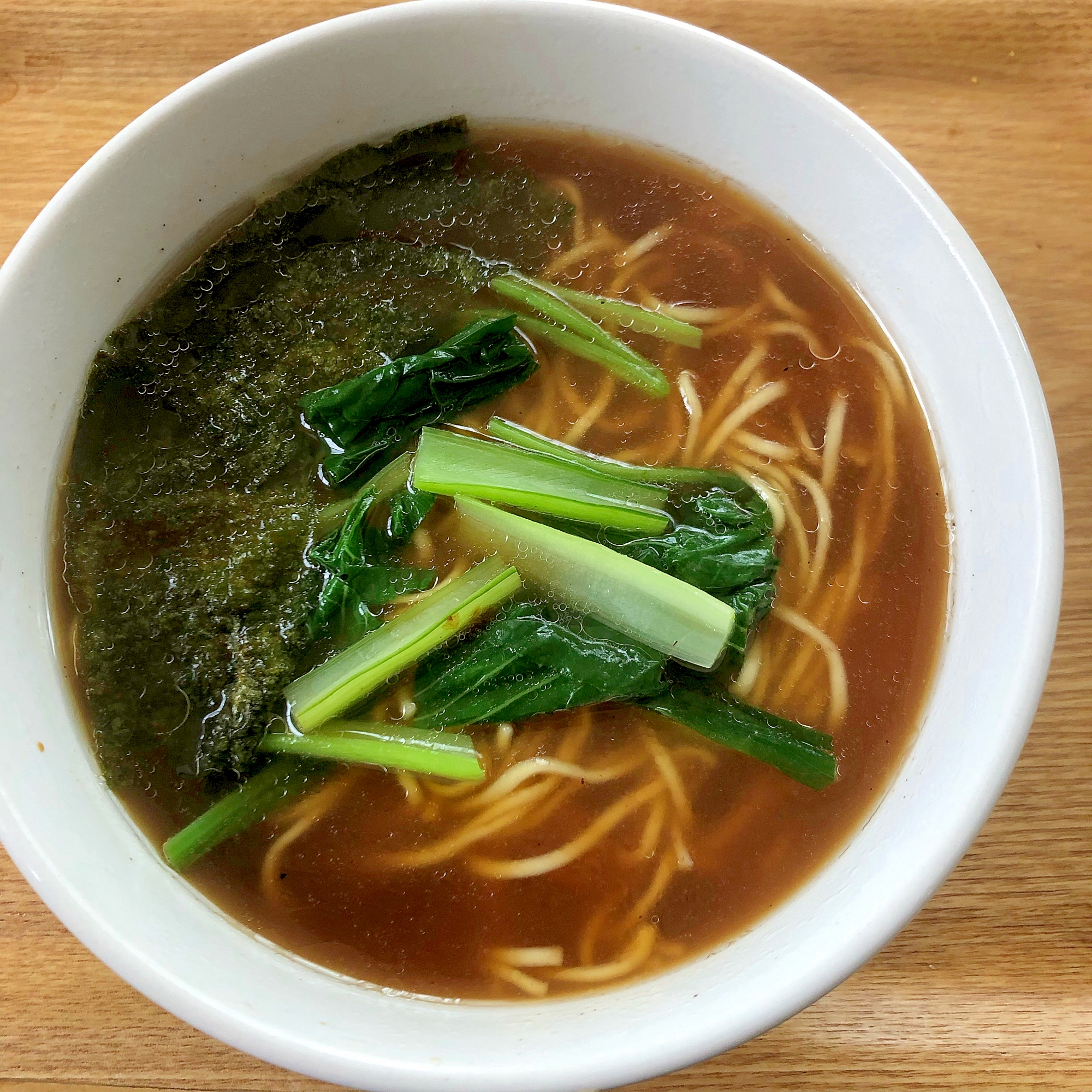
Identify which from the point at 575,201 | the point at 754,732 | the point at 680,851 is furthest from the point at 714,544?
the point at 575,201

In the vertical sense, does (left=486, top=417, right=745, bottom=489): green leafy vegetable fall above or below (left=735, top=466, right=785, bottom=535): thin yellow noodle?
above

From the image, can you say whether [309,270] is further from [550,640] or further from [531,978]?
[531,978]

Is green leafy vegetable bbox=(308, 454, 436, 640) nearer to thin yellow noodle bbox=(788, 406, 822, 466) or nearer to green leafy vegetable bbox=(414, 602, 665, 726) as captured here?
green leafy vegetable bbox=(414, 602, 665, 726)

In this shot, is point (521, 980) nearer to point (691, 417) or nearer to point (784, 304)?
point (691, 417)

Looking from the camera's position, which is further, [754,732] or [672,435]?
[672,435]

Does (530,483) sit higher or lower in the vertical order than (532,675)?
higher

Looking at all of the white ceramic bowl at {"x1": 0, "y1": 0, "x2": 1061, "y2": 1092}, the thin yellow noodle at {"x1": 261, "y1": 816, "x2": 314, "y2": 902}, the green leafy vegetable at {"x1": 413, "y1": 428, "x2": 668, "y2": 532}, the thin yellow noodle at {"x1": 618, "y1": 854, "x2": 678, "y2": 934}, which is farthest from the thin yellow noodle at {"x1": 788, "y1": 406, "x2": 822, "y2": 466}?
the thin yellow noodle at {"x1": 261, "y1": 816, "x2": 314, "y2": 902}

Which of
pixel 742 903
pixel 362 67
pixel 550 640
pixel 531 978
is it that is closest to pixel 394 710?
pixel 550 640

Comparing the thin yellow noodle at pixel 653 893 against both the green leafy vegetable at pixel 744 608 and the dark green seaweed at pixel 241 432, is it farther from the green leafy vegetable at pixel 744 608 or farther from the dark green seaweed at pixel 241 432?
the dark green seaweed at pixel 241 432

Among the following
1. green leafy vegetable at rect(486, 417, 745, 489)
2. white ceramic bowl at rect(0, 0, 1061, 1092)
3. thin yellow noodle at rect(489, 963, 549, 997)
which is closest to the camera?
white ceramic bowl at rect(0, 0, 1061, 1092)
